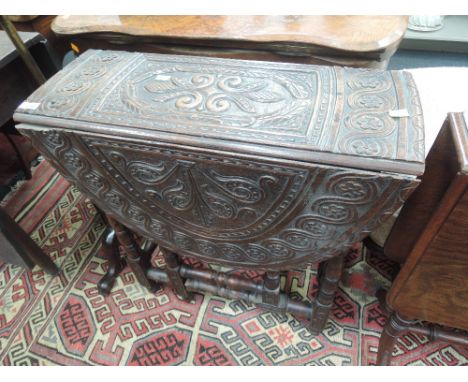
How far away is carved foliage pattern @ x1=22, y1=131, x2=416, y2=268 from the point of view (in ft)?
2.20

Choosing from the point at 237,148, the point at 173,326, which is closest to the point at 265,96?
the point at 237,148

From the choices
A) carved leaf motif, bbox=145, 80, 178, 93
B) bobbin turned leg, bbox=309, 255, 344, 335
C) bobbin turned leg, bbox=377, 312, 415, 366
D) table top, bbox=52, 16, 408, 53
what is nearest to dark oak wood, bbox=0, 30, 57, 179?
table top, bbox=52, 16, 408, 53

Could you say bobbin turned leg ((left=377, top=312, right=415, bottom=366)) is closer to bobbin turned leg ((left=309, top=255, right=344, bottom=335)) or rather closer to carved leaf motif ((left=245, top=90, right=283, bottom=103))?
bobbin turned leg ((left=309, top=255, right=344, bottom=335))

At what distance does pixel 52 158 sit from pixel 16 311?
88 centimetres

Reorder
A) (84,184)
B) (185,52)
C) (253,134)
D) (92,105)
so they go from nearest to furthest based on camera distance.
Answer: (253,134) < (92,105) < (84,184) < (185,52)

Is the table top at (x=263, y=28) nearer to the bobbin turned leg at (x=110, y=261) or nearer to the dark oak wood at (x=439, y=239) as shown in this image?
the dark oak wood at (x=439, y=239)

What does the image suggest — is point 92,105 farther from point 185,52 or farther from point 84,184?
point 185,52

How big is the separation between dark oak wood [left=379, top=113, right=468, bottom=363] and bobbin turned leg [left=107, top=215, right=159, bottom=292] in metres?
0.85

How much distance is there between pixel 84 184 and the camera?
925 millimetres

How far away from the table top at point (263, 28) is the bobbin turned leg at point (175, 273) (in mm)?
827

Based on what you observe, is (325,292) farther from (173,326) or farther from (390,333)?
(173,326)

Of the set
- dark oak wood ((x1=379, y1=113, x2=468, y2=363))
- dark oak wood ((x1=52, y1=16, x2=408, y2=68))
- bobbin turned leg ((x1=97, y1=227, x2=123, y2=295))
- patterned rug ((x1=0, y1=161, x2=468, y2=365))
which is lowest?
patterned rug ((x1=0, y1=161, x2=468, y2=365))
